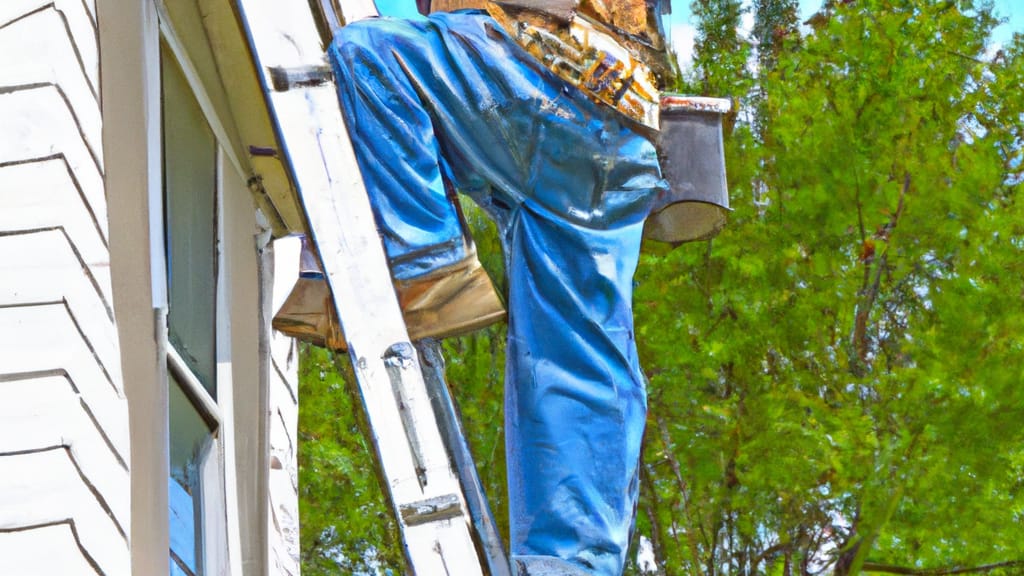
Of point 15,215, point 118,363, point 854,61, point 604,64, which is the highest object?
point 854,61

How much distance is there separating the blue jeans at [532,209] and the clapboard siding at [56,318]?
2.78 ft

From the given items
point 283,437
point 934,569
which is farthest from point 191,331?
point 934,569

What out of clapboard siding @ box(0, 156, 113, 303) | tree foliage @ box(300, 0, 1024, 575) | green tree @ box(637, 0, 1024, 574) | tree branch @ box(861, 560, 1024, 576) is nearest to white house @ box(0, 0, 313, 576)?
clapboard siding @ box(0, 156, 113, 303)

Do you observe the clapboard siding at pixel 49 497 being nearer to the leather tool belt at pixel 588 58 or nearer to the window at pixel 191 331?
the window at pixel 191 331

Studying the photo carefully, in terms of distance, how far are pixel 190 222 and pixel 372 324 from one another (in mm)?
1806

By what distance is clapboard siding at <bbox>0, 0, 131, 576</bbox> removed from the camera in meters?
4.98

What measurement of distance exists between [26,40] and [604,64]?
1.80 meters

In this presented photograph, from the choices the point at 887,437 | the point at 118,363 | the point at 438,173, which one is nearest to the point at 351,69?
the point at 438,173

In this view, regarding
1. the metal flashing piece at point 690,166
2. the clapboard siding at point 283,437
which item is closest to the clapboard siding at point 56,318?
the metal flashing piece at point 690,166

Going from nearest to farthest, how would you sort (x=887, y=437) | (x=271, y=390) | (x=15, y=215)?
(x=15, y=215)
(x=271, y=390)
(x=887, y=437)

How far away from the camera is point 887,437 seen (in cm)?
1309

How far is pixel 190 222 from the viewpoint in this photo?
22.6ft

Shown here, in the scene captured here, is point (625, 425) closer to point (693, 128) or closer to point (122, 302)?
point (693, 128)

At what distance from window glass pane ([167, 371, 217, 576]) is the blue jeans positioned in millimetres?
1287
